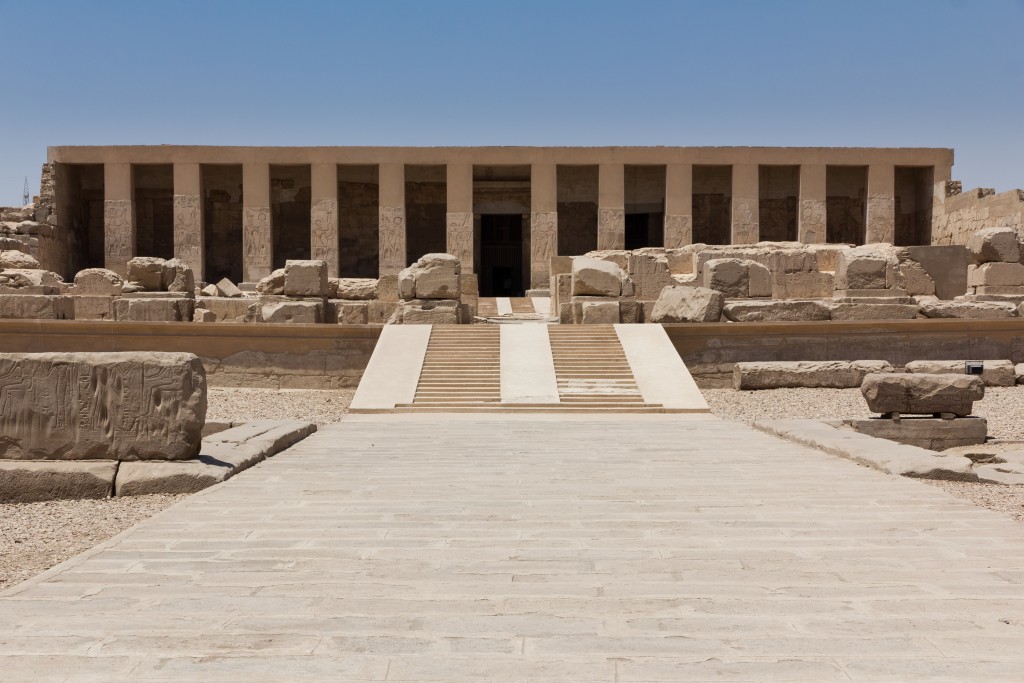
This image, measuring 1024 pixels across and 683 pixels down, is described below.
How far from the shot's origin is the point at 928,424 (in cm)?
759

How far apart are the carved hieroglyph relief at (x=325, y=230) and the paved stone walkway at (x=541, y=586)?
20317mm

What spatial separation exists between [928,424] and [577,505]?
15.2ft

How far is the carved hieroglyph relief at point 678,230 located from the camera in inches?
976

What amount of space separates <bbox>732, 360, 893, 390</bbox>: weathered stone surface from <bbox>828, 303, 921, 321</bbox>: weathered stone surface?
242 centimetres

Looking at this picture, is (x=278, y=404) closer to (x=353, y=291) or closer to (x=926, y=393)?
(x=353, y=291)

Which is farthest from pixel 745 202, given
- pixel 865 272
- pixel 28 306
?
pixel 28 306

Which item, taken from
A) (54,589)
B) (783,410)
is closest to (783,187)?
(783,410)

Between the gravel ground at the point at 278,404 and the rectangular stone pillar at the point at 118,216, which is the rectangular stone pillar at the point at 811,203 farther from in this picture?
the rectangular stone pillar at the point at 118,216

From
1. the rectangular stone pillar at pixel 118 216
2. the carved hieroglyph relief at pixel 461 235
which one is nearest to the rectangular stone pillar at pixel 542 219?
the carved hieroglyph relief at pixel 461 235

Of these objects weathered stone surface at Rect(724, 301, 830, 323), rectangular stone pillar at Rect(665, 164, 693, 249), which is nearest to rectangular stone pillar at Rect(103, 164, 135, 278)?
rectangular stone pillar at Rect(665, 164, 693, 249)

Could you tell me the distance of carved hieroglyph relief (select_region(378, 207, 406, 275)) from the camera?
2478 centimetres

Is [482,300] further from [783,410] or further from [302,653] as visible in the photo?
[302,653]

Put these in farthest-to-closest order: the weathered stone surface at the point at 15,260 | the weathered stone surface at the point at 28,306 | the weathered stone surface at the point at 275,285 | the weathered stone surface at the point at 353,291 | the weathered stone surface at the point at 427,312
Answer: the weathered stone surface at the point at 15,260 → the weathered stone surface at the point at 353,291 → the weathered stone surface at the point at 275,285 → the weathered stone surface at the point at 28,306 → the weathered stone surface at the point at 427,312

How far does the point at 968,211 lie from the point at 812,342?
47.2 feet
